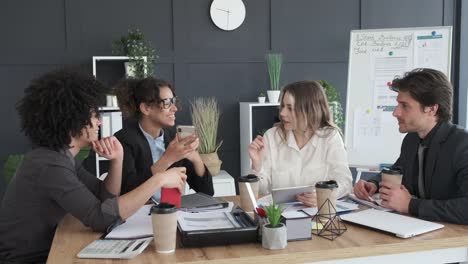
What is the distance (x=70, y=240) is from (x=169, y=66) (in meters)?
3.27

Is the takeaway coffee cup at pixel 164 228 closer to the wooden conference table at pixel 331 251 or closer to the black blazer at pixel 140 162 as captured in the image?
the wooden conference table at pixel 331 251

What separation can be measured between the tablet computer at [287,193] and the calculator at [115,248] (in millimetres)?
634

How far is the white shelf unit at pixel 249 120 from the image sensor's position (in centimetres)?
462

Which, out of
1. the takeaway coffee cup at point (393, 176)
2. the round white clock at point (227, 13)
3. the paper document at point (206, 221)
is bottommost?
the paper document at point (206, 221)

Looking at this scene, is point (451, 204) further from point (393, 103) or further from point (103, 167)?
point (103, 167)

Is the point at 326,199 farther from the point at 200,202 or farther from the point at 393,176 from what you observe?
the point at 200,202

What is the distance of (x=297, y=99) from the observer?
8.56 feet

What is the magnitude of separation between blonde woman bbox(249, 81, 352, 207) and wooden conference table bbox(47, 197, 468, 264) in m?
0.85

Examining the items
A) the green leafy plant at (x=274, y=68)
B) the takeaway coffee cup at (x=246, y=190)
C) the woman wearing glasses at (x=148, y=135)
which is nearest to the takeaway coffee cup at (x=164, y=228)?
the takeaway coffee cup at (x=246, y=190)

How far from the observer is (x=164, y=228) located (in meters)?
1.45

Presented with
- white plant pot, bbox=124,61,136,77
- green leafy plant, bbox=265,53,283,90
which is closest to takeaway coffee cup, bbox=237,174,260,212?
white plant pot, bbox=124,61,136,77

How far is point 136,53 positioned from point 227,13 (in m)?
1.11

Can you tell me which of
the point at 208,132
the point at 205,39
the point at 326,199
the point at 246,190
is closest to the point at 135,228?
the point at 246,190

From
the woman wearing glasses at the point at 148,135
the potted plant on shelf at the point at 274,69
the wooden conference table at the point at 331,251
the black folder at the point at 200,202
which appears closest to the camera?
the wooden conference table at the point at 331,251
